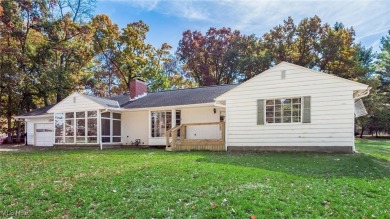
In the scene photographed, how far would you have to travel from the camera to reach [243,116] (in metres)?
12.3

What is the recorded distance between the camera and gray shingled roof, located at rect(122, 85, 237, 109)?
15672 mm

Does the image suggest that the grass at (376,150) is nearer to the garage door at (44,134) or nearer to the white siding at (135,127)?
the white siding at (135,127)

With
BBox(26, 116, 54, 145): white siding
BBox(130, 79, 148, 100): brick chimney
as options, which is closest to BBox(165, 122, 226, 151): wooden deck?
BBox(130, 79, 148, 100): brick chimney

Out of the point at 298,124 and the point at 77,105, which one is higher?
the point at 77,105

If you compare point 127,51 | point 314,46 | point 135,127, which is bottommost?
point 135,127

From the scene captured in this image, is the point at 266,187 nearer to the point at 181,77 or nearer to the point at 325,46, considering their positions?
the point at 325,46

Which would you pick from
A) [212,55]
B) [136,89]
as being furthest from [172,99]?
[212,55]

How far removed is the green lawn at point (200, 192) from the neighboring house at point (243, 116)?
137 inches

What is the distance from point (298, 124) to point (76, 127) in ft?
43.0

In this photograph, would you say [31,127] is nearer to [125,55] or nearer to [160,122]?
[160,122]

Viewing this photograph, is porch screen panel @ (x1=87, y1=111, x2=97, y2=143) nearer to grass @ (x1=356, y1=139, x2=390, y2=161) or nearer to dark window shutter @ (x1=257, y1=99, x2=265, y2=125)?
dark window shutter @ (x1=257, y1=99, x2=265, y2=125)

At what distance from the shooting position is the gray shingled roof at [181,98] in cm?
1567

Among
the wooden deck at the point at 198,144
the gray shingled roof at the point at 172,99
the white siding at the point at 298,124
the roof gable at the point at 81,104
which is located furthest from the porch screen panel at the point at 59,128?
the white siding at the point at 298,124

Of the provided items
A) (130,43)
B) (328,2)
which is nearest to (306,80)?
(328,2)
